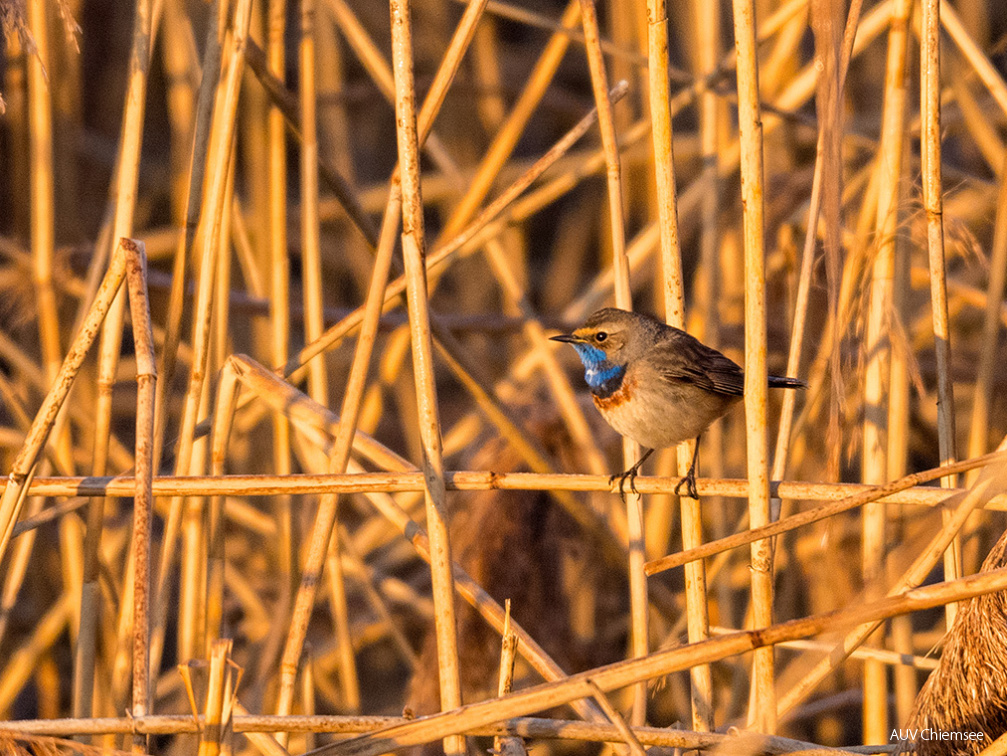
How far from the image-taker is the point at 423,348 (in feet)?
7.65

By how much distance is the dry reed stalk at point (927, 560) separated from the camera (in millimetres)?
2059

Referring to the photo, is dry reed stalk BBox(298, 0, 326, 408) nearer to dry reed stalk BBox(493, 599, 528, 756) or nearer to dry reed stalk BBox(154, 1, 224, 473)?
dry reed stalk BBox(154, 1, 224, 473)

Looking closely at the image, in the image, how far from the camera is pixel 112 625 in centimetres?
366

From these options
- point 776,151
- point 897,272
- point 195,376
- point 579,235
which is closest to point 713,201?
point 897,272

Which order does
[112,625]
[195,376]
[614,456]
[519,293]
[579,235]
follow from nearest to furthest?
[195,376] < [112,625] < [519,293] < [614,456] < [579,235]

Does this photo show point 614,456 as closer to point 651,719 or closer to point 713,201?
point 651,719

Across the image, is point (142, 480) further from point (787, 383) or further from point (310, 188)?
point (787, 383)

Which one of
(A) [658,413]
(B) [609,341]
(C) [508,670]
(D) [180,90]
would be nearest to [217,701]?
(C) [508,670]

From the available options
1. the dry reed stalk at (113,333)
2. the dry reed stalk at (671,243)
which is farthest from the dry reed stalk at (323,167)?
the dry reed stalk at (671,243)

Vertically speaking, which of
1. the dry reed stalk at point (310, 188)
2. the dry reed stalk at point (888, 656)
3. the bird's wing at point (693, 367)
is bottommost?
the dry reed stalk at point (888, 656)

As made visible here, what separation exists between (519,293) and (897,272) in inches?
62.0

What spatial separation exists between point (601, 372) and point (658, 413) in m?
0.38

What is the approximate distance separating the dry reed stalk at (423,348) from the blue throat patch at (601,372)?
1206 mm

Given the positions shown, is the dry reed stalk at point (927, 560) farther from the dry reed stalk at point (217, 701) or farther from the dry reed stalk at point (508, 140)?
the dry reed stalk at point (508, 140)
